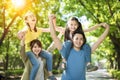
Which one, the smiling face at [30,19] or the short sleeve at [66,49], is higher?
the smiling face at [30,19]

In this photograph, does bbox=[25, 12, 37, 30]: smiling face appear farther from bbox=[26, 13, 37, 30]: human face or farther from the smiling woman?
the smiling woman

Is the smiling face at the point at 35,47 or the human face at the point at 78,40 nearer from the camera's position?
the human face at the point at 78,40

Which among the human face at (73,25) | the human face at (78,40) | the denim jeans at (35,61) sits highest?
the human face at (73,25)

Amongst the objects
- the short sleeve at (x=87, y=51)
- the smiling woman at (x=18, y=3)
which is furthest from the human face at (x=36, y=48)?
the smiling woman at (x=18, y=3)

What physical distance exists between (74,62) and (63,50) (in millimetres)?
194

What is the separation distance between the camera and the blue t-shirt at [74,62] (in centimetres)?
392

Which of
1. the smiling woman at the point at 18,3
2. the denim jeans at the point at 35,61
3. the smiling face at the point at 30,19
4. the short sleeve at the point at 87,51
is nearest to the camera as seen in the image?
the short sleeve at the point at 87,51

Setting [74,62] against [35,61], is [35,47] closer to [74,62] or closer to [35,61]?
[35,61]

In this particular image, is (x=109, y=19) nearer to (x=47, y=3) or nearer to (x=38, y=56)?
(x=47, y=3)

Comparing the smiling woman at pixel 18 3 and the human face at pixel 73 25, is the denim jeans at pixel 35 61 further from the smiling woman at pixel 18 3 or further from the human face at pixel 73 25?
the smiling woman at pixel 18 3

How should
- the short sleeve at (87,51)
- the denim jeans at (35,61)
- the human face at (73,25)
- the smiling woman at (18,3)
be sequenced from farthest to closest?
the smiling woman at (18,3)
the denim jeans at (35,61)
the human face at (73,25)
the short sleeve at (87,51)

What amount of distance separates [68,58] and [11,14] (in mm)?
18140

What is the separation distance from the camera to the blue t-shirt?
12.9ft

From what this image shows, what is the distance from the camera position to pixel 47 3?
845 inches
